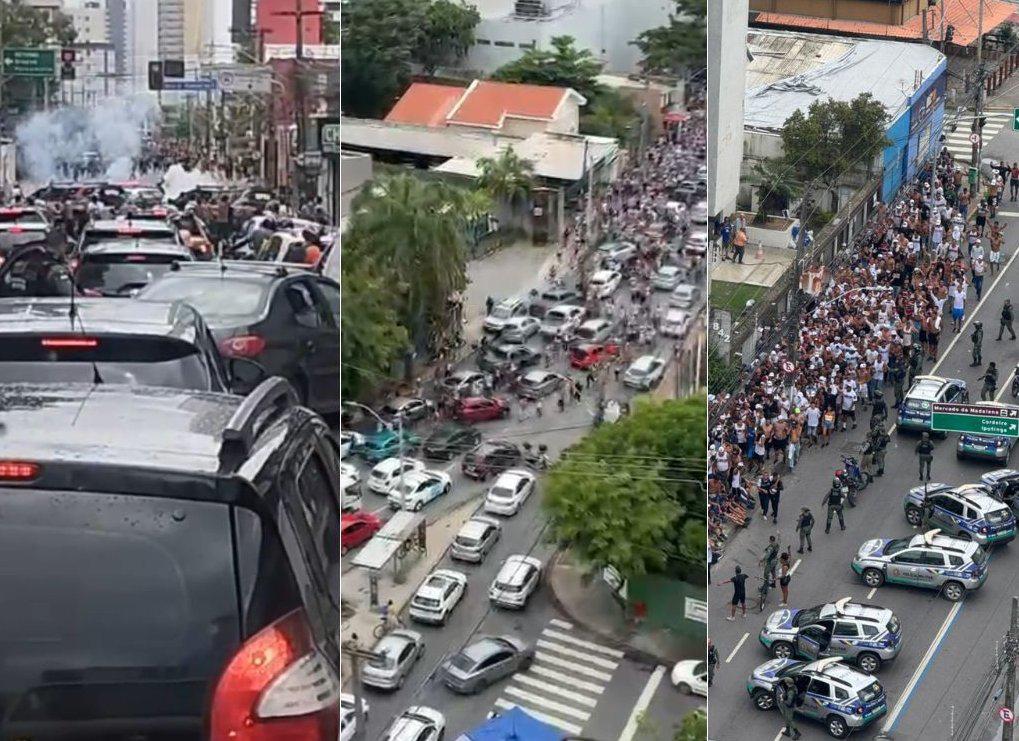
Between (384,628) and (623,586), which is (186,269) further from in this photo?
(623,586)

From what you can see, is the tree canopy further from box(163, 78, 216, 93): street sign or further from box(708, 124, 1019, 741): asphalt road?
box(708, 124, 1019, 741): asphalt road

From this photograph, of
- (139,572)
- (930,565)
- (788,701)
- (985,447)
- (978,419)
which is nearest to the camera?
(139,572)

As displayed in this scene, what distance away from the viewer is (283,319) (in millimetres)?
7977

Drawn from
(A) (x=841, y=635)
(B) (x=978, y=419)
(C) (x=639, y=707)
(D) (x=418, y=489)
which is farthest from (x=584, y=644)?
(B) (x=978, y=419)

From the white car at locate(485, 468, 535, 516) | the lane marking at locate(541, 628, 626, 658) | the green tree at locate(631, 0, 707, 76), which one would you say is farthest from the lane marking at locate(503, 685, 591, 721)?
the green tree at locate(631, 0, 707, 76)

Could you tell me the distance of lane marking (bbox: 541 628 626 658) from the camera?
25.3 feet

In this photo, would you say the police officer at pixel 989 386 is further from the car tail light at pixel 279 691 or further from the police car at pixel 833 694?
the car tail light at pixel 279 691

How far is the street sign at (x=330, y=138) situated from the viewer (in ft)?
25.8

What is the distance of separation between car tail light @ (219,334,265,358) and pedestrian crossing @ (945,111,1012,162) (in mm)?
22908

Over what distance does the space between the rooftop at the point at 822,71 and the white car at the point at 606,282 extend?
66.0 ft

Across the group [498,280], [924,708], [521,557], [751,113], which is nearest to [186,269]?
[498,280]

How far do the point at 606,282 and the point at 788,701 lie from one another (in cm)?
848

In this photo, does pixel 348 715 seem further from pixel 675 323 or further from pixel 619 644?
pixel 675 323

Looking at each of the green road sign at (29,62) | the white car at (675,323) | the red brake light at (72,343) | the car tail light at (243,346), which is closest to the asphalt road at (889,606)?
the white car at (675,323)
